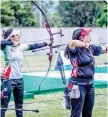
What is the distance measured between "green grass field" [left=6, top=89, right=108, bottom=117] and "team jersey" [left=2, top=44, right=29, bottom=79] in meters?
1.19

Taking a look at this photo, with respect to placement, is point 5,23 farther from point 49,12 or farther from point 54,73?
point 54,73

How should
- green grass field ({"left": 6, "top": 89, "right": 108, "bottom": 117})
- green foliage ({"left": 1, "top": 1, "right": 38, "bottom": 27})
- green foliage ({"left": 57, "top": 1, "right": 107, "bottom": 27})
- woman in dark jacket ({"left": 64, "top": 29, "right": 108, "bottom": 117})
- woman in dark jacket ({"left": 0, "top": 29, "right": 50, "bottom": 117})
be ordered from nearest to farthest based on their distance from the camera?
woman in dark jacket ({"left": 64, "top": 29, "right": 108, "bottom": 117}) → woman in dark jacket ({"left": 0, "top": 29, "right": 50, "bottom": 117}) → green grass field ({"left": 6, "top": 89, "right": 108, "bottom": 117}) → green foliage ({"left": 57, "top": 1, "right": 107, "bottom": 27}) → green foliage ({"left": 1, "top": 1, "right": 38, "bottom": 27})

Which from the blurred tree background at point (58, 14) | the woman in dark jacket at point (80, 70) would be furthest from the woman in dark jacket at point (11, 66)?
the blurred tree background at point (58, 14)

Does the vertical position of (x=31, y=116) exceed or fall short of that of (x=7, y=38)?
it falls short

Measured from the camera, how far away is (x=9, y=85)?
4.88 metres

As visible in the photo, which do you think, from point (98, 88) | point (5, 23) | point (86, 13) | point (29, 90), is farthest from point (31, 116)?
point (5, 23)

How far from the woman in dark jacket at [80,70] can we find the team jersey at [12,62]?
649 mm

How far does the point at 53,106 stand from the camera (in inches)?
262

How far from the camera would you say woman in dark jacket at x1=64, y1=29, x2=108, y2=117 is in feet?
14.4

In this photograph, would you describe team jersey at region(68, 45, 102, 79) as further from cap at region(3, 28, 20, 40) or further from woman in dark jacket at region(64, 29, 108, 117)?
cap at region(3, 28, 20, 40)

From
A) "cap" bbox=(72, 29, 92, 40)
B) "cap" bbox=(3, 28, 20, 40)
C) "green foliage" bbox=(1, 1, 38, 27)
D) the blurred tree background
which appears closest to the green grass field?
"cap" bbox=(3, 28, 20, 40)

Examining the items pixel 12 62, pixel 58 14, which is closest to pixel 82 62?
pixel 12 62

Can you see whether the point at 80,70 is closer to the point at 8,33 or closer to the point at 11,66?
the point at 11,66

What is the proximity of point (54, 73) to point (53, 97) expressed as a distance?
357 centimetres
